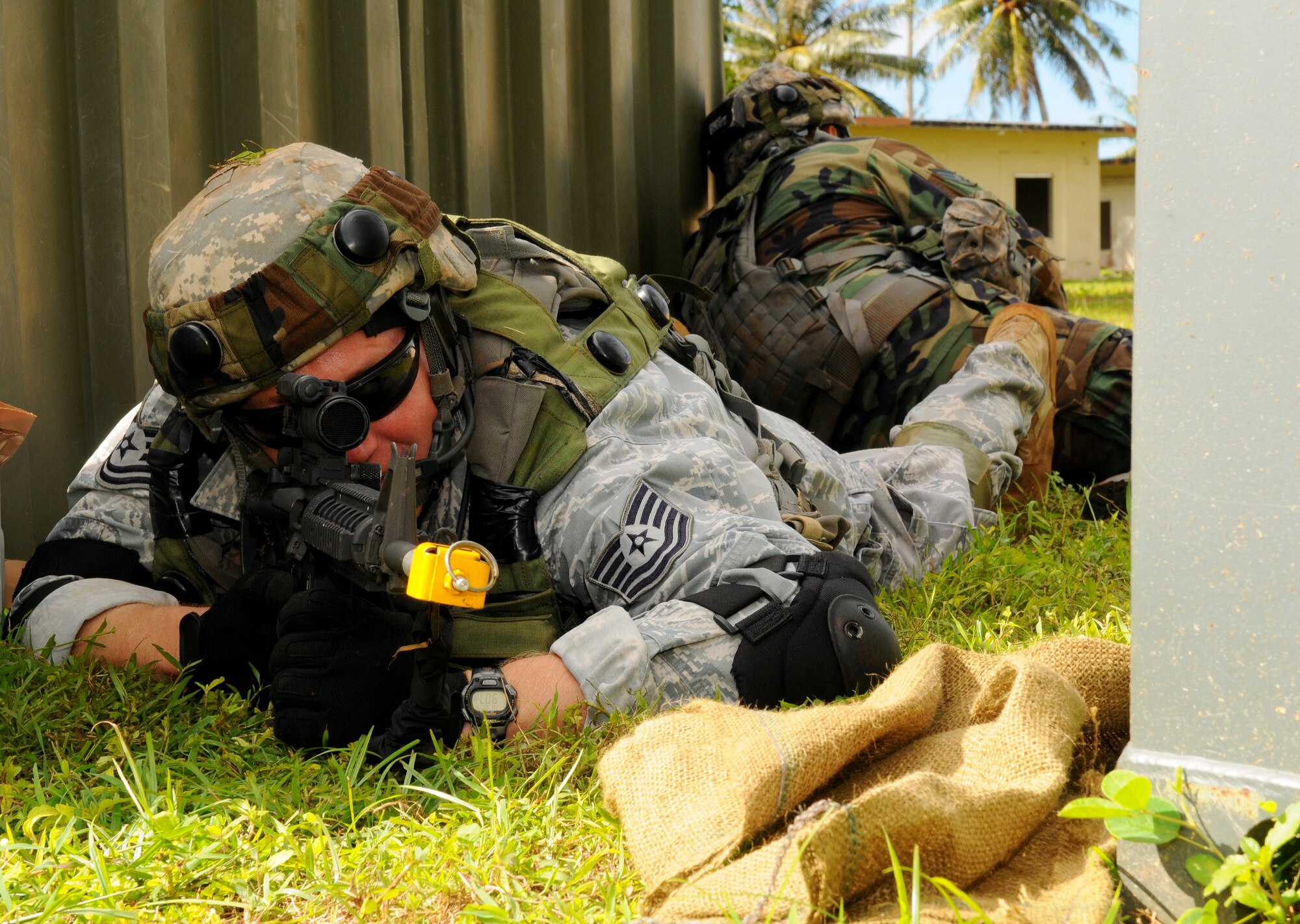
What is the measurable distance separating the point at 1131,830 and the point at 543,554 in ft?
4.04

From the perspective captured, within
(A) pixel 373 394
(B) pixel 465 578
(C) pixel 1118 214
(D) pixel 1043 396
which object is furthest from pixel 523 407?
(C) pixel 1118 214

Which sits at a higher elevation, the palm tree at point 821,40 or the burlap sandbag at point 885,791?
the palm tree at point 821,40

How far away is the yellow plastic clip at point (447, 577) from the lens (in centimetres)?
150

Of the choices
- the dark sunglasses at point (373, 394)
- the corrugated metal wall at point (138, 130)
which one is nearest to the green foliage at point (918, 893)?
the dark sunglasses at point (373, 394)

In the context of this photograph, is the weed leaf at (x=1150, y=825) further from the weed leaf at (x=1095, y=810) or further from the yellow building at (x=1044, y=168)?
the yellow building at (x=1044, y=168)

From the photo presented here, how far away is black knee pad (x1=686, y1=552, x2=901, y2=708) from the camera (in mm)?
1936

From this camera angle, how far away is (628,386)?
2.34 m

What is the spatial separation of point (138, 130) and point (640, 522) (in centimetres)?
149

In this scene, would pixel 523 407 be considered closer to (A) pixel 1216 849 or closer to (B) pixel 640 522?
(B) pixel 640 522

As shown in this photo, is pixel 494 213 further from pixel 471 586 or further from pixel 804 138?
pixel 471 586

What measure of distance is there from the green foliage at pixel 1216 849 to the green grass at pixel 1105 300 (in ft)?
17.0

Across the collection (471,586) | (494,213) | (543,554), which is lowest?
(543,554)

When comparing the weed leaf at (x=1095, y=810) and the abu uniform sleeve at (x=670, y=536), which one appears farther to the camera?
the abu uniform sleeve at (x=670, y=536)

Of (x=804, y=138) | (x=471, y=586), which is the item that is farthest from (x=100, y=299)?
(x=804, y=138)
